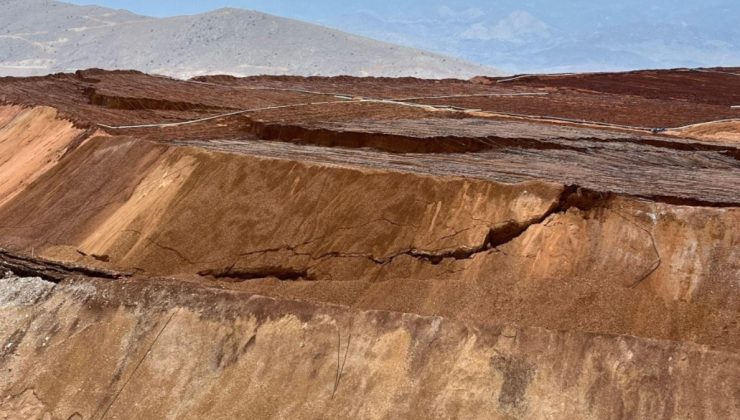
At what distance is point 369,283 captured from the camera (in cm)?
1118

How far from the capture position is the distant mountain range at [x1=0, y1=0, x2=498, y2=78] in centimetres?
9681

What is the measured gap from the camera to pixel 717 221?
34.5ft

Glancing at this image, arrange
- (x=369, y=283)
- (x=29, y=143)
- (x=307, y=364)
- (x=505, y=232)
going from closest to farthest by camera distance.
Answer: (x=307, y=364) < (x=369, y=283) < (x=505, y=232) < (x=29, y=143)

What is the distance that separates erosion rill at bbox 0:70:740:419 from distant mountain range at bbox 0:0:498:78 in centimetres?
7571

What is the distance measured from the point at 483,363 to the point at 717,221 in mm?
3814

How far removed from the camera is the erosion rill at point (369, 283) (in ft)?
30.8

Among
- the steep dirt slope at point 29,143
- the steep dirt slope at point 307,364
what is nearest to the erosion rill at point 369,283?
the steep dirt slope at point 307,364

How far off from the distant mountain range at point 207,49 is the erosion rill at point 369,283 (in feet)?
248

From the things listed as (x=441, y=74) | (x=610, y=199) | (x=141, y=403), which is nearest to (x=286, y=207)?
(x=141, y=403)

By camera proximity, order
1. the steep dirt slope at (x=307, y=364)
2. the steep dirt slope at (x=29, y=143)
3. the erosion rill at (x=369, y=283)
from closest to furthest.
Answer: the steep dirt slope at (x=307, y=364) → the erosion rill at (x=369, y=283) → the steep dirt slope at (x=29, y=143)

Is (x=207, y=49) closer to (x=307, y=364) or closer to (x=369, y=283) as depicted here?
(x=369, y=283)

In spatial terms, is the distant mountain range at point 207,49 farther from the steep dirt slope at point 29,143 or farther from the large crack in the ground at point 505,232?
the large crack in the ground at point 505,232

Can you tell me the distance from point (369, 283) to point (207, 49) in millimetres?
99045

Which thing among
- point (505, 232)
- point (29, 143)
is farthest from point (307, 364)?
point (29, 143)
